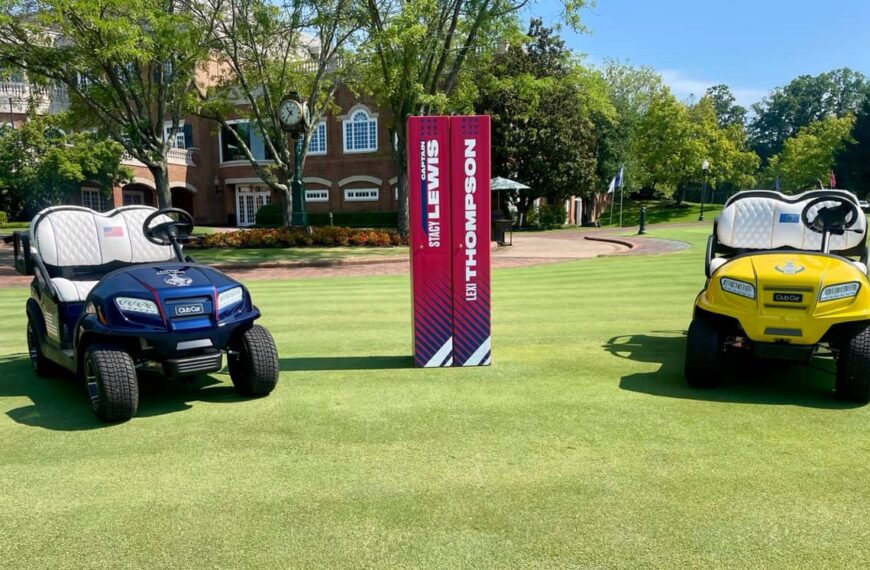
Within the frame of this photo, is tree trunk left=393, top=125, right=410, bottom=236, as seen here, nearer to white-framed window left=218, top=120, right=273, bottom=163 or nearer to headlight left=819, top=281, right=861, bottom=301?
headlight left=819, top=281, right=861, bottom=301

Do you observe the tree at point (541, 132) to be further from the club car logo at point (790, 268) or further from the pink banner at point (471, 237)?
the club car logo at point (790, 268)

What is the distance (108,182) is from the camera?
33594 millimetres

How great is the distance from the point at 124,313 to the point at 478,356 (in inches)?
121

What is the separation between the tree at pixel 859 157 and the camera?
1955 inches

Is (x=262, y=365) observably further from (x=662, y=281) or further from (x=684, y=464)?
(x=662, y=281)

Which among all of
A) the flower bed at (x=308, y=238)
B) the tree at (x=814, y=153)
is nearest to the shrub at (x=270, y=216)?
the flower bed at (x=308, y=238)

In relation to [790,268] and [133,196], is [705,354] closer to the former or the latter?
[790,268]

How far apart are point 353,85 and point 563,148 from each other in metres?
15.5

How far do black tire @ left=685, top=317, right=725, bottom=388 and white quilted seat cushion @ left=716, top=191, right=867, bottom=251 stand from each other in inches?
67.8

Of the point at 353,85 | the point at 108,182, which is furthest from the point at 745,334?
the point at 108,182

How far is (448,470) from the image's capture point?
11.8ft

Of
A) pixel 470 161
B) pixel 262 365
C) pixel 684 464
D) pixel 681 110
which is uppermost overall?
pixel 681 110

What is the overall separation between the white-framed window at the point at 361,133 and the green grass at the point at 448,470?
34386 millimetres

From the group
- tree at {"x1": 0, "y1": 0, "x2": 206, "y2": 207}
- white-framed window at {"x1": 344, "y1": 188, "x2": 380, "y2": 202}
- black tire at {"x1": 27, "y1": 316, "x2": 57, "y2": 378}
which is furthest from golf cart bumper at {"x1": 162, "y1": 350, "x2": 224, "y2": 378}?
white-framed window at {"x1": 344, "y1": 188, "x2": 380, "y2": 202}
